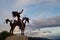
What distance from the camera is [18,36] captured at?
13.6 meters

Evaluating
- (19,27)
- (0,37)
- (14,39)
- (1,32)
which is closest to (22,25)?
(19,27)

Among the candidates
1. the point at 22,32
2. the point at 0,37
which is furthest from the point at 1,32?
the point at 22,32

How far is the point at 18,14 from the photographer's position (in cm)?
1378

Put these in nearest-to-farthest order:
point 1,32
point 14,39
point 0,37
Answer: point 14,39 → point 0,37 → point 1,32

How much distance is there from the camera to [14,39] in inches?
527

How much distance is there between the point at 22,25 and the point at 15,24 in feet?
1.50

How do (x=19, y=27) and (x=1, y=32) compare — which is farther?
(x=1, y=32)

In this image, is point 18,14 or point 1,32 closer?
point 18,14

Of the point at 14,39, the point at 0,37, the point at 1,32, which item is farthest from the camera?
the point at 1,32

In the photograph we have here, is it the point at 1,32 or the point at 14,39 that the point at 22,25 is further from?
the point at 1,32

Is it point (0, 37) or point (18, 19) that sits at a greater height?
point (18, 19)

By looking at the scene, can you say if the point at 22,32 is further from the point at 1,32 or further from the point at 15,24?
the point at 1,32

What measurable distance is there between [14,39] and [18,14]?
1.59m

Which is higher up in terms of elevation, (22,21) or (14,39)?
(22,21)
